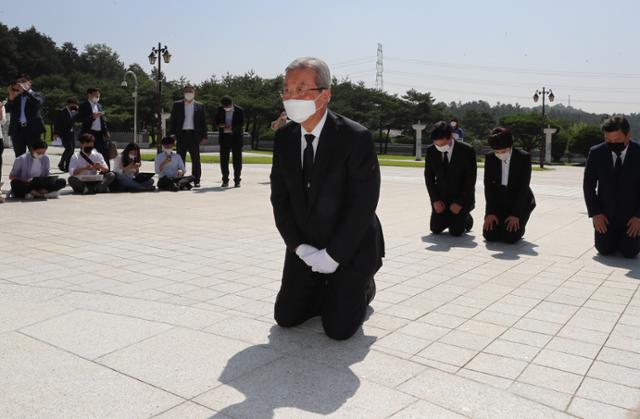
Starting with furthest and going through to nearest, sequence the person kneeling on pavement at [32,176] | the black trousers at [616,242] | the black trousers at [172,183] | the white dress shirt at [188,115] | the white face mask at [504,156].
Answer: the white dress shirt at [188,115] < the black trousers at [172,183] < the person kneeling on pavement at [32,176] < the white face mask at [504,156] < the black trousers at [616,242]

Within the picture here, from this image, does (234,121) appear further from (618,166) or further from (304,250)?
(304,250)

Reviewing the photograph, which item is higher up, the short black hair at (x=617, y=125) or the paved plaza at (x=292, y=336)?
the short black hair at (x=617, y=125)

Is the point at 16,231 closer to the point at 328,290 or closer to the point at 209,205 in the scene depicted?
the point at 209,205

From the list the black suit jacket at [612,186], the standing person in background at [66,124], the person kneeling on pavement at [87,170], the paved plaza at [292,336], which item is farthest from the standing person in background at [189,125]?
the black suit jacket at [612,186]

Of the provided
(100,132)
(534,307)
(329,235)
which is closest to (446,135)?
(534,307)

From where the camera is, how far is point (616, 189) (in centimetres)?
675

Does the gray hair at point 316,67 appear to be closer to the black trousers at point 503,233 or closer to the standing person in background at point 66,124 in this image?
the black trousers at point 503,233

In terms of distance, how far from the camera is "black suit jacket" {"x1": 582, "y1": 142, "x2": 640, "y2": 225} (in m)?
6.69

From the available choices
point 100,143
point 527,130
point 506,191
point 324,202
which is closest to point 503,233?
point 506,191

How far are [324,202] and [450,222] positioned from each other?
459 centimetres

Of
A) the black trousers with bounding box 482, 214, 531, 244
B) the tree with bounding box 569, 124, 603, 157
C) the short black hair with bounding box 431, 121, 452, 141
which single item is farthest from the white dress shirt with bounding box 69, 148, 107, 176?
the tree with bounding box 569, 124, 603, 157

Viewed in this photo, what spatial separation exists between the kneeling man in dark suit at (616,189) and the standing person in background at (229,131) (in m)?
8.81

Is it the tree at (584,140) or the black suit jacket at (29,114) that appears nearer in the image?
the black suit jacket at (29,114)

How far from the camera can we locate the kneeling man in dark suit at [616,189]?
6.67m
